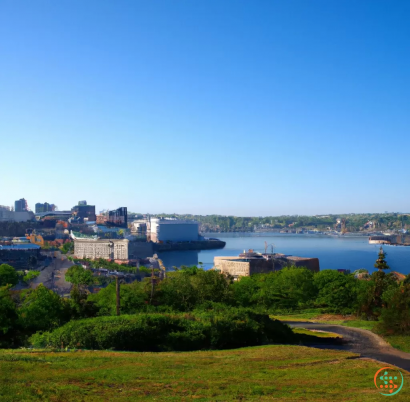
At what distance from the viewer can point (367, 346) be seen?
913cm

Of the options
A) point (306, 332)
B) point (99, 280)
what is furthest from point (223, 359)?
point (99, 280)

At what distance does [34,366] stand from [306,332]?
→ 6.73 metres

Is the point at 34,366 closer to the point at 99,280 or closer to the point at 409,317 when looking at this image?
the point at 409,317

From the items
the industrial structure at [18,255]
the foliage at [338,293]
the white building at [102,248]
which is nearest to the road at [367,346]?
Result: the foliage at [338,293]

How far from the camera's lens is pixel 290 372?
609 cm

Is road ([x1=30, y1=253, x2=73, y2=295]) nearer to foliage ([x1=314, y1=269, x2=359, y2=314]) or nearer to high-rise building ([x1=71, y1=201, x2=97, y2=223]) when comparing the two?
foliage ([x1=314, y1=269, x2=359, y2=314])

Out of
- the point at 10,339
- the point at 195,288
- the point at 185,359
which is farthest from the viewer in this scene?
the point at 195,288

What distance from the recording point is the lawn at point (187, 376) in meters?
4.88

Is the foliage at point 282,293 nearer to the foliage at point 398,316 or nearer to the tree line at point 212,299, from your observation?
the tree line at point 212,299

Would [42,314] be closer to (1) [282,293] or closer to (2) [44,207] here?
(1) [282,293]

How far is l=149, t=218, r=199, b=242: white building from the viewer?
245ft

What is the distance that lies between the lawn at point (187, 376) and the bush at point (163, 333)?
0.92m

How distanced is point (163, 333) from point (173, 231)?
67143mm

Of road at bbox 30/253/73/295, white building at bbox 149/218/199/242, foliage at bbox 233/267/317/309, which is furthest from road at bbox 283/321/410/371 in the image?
white building at bbox 149/218/199/242
